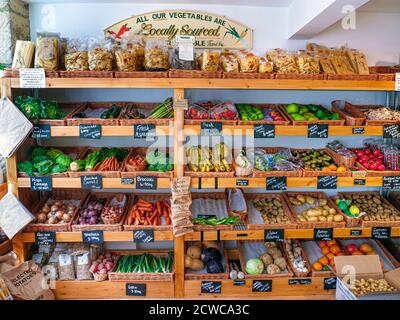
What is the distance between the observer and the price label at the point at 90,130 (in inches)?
108

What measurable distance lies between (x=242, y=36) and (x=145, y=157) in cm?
129

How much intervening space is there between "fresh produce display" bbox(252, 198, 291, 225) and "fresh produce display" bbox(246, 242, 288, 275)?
308 mm

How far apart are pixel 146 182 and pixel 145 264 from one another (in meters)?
0.75

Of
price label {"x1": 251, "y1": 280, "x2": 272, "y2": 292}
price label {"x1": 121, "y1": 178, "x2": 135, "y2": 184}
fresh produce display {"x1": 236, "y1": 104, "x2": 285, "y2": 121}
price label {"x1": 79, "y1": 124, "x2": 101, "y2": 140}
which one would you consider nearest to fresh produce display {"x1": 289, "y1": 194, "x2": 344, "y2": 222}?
price label {"x1": 251, "y1": 280, "x2": 272, "y2": 292}

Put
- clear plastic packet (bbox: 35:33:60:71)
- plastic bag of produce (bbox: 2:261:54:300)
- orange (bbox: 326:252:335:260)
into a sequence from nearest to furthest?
plastic bag of produce (bbox: 2:261:54:300) < clear plastic packet (bbox: 35:33:60:71) < orange (bbox: 326:252:335:260)

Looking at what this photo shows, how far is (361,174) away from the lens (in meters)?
2.88

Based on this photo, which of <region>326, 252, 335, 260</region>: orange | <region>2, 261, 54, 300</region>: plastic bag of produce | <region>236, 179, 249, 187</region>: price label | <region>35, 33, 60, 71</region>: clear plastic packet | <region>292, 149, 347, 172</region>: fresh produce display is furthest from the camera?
<region>326, 252, 335, 260</region>: orange

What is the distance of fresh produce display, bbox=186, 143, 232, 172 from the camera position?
2885 millimetres

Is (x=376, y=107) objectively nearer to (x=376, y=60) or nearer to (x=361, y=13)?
(x=376, y=60)

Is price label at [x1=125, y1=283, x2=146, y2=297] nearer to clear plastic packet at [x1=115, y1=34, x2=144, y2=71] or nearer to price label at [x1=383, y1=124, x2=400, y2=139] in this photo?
clear plastic packet at [x1=115, y1=34, x2=144, y2=71]

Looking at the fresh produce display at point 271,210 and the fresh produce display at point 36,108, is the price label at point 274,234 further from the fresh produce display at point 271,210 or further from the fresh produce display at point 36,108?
the fresh produce display at point 36,108

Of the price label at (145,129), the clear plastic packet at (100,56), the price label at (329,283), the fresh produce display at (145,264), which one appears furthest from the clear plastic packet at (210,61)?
the price label at (329,283)

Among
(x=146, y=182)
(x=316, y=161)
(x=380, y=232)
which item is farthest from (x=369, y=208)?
(x=146, y=182)

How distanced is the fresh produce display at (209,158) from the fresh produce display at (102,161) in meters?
0.57
